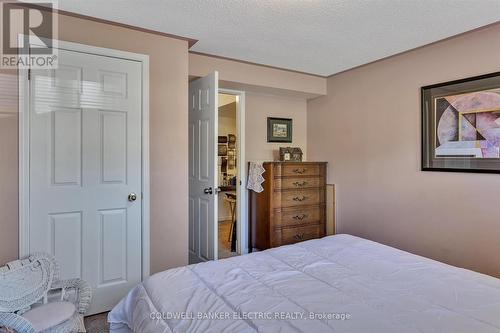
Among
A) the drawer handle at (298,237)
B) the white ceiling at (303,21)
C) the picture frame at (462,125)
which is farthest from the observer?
the drawer handle at (298,237)

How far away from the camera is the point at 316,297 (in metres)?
1.42

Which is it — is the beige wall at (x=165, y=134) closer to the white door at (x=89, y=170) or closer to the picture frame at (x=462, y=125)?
the white door at (x=89, y=170)

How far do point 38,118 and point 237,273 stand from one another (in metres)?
1.84

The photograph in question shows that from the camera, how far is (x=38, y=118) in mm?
2254

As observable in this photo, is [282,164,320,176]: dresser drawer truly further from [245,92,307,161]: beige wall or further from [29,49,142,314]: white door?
[29,49,142,314]: white door

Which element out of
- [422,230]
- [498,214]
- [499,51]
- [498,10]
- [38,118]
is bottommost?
[422,230]

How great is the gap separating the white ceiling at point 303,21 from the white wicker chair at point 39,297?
181cm

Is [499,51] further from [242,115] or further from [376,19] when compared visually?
[242,115]

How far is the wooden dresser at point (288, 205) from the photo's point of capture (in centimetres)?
367

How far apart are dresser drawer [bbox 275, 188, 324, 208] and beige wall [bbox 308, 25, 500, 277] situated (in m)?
0.29

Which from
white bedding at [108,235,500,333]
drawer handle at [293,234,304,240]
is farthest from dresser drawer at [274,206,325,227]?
white bedding at [108,235,500,333]

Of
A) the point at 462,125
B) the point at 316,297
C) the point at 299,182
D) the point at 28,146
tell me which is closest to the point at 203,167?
the point at 299,182


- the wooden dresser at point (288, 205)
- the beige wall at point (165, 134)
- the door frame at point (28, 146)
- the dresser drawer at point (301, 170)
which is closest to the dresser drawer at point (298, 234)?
the wooden dresser at point (288, 205)

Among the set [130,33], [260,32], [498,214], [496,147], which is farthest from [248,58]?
[498,214]
